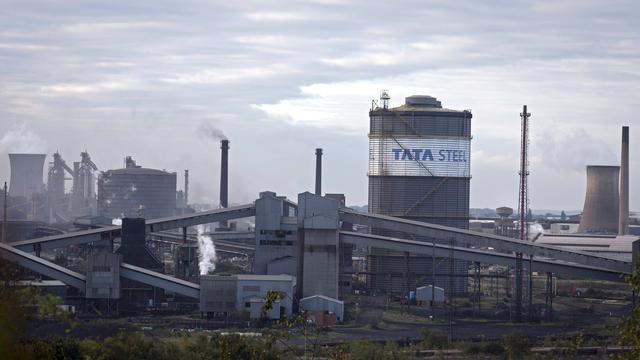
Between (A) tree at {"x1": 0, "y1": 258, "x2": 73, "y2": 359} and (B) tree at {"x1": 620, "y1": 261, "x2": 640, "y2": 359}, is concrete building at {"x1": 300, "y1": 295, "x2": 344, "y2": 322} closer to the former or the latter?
(B) tree at {"x1": 620, "y1": 261, "x2": 640, "y2": 359}

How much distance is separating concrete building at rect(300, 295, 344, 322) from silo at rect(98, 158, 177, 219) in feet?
185

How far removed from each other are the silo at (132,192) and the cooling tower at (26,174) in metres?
5.50

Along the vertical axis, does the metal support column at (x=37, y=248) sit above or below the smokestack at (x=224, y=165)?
below

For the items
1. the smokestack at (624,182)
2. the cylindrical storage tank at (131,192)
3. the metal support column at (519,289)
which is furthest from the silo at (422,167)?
the cylindrical storage tank at (131,192)

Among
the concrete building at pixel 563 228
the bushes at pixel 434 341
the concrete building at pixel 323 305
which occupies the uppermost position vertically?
the concrete building at pixel 563 228

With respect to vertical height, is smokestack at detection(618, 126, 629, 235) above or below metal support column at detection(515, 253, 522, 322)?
above

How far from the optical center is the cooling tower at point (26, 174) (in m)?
92.1

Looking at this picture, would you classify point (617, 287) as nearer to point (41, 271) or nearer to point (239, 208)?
point (239, 208)

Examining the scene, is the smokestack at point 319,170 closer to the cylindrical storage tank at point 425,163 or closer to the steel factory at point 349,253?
the steel factory at point 349,253

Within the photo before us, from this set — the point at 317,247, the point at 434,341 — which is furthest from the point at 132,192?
the point at 434,341

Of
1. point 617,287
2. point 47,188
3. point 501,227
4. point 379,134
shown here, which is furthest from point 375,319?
point 47,188

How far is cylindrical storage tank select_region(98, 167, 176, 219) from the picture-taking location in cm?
9244

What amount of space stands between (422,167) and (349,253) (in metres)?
4.89

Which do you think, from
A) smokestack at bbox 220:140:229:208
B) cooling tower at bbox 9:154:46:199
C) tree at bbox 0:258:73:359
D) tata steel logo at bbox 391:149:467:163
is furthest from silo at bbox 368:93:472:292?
cooling tower at bbox 9:154:46:199
